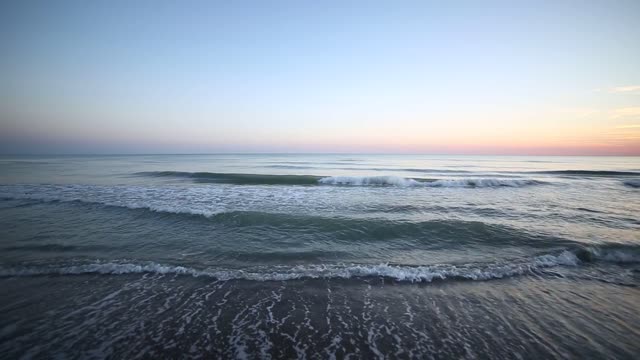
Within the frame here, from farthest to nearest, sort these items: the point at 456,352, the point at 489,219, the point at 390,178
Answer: the point at 390,178
the point at 489,219
the point at 456,352

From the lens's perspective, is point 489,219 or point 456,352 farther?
point 489,219

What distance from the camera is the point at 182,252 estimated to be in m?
7.86

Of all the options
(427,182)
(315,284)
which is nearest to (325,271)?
(315,284)

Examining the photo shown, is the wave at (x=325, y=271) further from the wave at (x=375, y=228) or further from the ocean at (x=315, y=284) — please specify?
the wave at (x=375, y=228)

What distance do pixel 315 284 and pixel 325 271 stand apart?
2.31 ft

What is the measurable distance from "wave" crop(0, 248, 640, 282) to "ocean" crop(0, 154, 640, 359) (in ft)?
0.15

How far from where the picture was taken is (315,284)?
19.9 feet

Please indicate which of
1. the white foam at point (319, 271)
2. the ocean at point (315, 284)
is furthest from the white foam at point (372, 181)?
the white foam at point (319, 271)

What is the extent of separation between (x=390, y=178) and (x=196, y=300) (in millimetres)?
21410

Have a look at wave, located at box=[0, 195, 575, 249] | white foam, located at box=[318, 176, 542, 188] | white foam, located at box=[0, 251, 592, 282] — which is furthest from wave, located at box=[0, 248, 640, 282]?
white foam, located at box=[318, 176, 542, 188]

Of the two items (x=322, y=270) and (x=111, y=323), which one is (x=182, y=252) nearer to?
(x=111, y=323)

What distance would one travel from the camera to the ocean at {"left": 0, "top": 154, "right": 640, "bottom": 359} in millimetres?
4135

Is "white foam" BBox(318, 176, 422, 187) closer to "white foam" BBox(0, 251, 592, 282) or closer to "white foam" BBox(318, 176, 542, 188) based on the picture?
"white foam" BBox(318, 176, 542, 188)

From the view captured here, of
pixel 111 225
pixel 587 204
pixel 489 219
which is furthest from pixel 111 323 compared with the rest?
pixel 587 204
